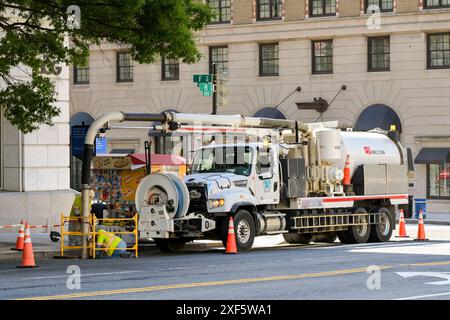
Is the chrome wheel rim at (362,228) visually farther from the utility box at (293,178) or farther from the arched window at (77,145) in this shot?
the arched window at (77,145)

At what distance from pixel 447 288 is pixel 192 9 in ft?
36.5

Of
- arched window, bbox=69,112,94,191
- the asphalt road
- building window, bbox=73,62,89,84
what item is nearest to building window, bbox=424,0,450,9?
arched window, bbox=69,112,94,191

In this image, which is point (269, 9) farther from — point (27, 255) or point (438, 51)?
point (27, 255)

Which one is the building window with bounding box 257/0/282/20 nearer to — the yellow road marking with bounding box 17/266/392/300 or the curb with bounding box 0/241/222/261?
the curb with bounding box 0/241/222/261

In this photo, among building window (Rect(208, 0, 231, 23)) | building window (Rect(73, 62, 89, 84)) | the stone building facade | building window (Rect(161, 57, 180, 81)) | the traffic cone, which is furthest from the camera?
building window (Rect(73, 62, 89, 84))

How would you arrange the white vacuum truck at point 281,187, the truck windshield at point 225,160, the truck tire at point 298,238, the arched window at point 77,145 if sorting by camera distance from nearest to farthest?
the white vacuum truck at point 281,187 < the truck windshield at point 225,160 < the arched window at point 77,145 < the truck tire at point 298,238

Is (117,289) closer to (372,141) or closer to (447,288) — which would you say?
(447,288)

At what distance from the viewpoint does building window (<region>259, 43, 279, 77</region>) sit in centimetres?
5728

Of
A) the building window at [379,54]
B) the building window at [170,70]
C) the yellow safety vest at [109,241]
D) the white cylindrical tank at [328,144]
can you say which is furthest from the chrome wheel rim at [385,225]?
the building window at [170,70]

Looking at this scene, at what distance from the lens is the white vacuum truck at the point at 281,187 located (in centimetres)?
2656

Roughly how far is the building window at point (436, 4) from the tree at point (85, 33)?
2764 cm

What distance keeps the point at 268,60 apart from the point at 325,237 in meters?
26.0

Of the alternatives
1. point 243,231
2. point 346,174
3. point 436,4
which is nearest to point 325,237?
point 346,174

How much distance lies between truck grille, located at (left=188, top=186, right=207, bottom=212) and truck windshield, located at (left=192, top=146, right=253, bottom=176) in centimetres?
123
